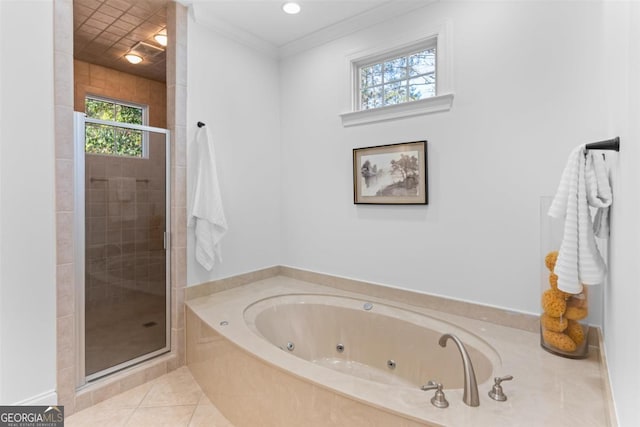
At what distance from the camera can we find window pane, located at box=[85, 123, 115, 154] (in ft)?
6.83

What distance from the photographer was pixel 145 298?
2.42 meters

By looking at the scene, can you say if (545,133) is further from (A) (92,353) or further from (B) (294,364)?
(A) (92,353)

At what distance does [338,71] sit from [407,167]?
108 cm

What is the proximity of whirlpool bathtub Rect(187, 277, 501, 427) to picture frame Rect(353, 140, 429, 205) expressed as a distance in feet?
2.67

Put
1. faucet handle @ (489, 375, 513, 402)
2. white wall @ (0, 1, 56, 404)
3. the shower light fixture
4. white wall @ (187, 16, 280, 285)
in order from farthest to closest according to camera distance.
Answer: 1. the shower light fixture
2. white wall @ (187, 16, 280, 285)
3. white wall @ (0, 1, 56, 404)
4. faucet handle @ (489, 375, 513, 402)

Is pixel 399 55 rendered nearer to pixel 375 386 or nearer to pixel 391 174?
pixel 391 174

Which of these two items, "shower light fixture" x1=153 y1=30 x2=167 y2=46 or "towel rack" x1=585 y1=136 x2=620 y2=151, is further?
"shower light fixture" x1=153 y1=30 x2=167 y2=46

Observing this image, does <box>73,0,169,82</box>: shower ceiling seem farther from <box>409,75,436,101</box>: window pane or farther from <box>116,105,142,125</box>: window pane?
<box>409,75,436,101</box>: window pane

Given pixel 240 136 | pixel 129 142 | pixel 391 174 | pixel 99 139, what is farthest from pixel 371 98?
pixel 99 139

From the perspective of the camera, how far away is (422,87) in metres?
2.46

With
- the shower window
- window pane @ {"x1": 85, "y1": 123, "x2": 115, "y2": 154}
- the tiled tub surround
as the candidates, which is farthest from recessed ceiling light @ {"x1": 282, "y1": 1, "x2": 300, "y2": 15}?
the tiled tub surround

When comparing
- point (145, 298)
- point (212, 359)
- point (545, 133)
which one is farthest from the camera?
point (145, 298)

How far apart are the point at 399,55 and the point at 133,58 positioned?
2.84 m

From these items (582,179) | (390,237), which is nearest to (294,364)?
(390,237)
